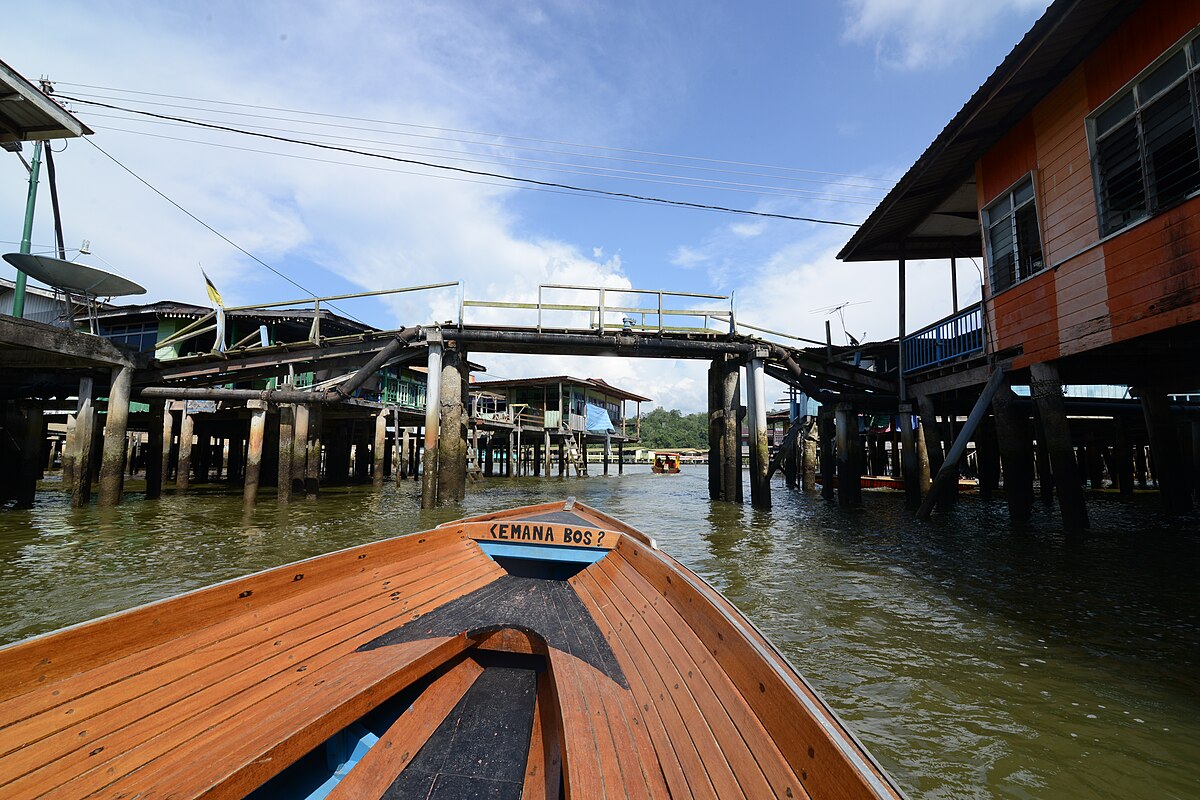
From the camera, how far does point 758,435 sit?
14992 mm

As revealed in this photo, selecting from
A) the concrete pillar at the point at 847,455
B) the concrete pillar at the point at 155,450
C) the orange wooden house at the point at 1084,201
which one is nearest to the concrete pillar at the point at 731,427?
the concrete pillar at the point at 847,455

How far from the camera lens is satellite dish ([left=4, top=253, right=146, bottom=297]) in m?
11.5

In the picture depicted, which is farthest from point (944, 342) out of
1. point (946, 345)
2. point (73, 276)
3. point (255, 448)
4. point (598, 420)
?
point (598, 420)

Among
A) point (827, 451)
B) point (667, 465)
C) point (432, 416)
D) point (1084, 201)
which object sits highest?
point (1084, 201)

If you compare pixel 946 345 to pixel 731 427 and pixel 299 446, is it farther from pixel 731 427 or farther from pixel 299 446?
pixel 299 446

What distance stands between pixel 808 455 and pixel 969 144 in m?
16.2

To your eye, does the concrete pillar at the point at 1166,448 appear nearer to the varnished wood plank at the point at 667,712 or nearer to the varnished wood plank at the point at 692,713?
the varnished wood plank at the point at 692,713

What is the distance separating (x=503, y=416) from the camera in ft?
111

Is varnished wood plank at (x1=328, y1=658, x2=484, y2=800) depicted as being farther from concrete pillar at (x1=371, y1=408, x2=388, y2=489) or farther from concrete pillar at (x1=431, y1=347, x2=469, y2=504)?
concrete pillar at (x1=371, y1=408, x2=388, y2=489)

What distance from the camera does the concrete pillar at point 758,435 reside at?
49.0 ft

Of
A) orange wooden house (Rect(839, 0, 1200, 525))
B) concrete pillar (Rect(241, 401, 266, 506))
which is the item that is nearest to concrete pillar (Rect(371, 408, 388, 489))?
concrete pillar (Rect(241, 401, 266, 506))

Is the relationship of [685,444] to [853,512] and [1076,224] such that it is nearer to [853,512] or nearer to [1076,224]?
[853,512]

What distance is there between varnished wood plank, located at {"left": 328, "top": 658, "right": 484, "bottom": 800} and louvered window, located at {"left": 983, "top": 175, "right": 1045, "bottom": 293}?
11607mm

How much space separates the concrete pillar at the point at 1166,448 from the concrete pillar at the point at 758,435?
843 centimetres
